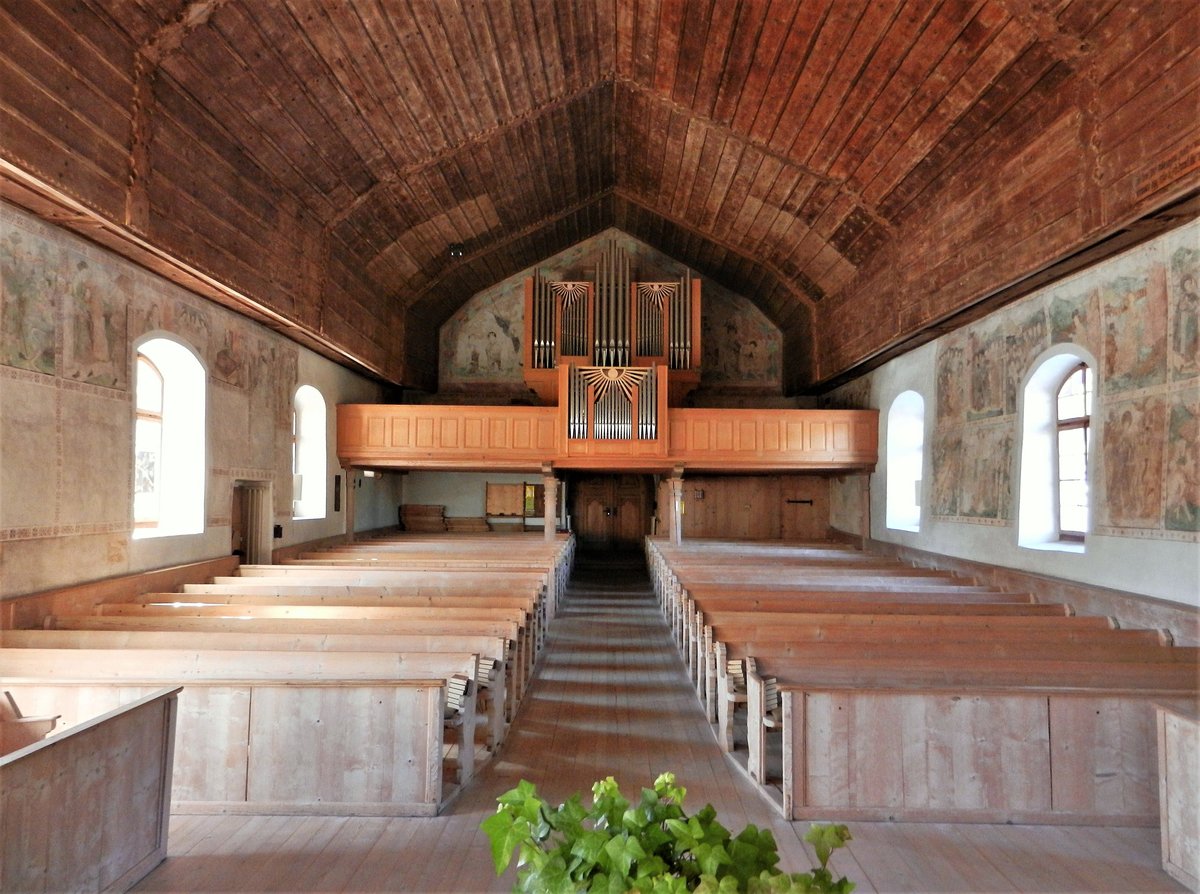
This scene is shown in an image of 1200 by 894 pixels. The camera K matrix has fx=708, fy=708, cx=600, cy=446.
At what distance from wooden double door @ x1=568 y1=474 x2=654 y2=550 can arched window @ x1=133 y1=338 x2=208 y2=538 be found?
39.2ft

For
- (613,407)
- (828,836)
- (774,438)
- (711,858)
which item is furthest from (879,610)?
(613,407)

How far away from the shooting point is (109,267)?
273 inches

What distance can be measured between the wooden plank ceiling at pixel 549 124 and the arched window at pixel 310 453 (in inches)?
49.7

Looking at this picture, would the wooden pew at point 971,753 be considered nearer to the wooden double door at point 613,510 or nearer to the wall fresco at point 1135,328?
the wall fresco at point 1135,328

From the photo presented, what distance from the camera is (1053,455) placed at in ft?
27.2

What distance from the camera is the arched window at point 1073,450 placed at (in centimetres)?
788

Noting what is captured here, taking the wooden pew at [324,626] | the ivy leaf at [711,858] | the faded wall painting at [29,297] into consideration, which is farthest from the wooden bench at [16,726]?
the ivy leaf at [711,858]

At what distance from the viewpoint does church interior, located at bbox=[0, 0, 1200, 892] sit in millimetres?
4129

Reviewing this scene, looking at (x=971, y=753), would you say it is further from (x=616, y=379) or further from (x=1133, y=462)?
(x=616, y=379)

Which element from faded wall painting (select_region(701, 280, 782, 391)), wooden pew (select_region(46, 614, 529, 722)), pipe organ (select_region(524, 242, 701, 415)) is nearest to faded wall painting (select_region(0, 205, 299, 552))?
A: wooden pew (select_region(46, 614, 529, 722))

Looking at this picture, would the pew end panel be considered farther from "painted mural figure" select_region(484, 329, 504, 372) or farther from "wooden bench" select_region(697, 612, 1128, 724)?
"painted mural figure" select_region(484, 329, 504, 372)

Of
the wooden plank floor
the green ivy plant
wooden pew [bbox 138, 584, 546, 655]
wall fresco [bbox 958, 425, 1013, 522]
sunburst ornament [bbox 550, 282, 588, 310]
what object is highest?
sunburst ornament [bbox 550, 282, 588, 310]

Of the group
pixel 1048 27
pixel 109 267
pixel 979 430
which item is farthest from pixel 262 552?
pixel 1048 27

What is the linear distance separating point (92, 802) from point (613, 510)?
16881mm
